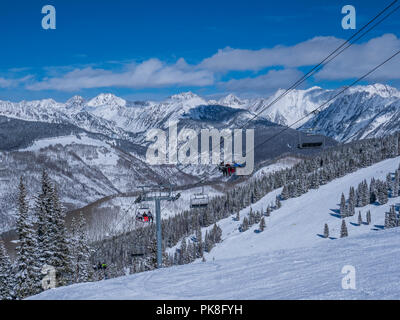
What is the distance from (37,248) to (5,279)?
380 centimetres

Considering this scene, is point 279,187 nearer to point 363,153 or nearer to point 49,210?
point 363,153

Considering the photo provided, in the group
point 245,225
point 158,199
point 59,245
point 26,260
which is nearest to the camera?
point 158,199

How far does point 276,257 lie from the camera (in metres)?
17.6

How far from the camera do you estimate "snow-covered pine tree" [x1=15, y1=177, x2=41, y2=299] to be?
28453mm

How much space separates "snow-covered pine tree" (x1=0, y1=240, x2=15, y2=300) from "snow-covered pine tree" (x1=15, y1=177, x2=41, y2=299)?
142 centimetres

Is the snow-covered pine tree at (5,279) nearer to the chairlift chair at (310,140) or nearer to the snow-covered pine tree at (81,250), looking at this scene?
the snow-covered pine tree at (81,250)

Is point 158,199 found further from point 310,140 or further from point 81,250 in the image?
point 81,250

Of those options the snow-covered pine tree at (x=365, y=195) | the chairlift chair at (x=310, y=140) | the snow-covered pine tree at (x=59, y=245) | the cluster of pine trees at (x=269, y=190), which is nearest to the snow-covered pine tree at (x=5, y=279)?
the snow-covered pine tree at (x=59, y=245)

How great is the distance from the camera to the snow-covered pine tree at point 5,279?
29.7 metres

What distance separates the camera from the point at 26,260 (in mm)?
28578

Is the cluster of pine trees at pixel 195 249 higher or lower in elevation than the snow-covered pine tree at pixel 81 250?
lower

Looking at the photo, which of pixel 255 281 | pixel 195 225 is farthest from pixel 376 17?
pixel 195 225

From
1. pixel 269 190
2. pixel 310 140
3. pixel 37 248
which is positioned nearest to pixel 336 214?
pixel 269 190
